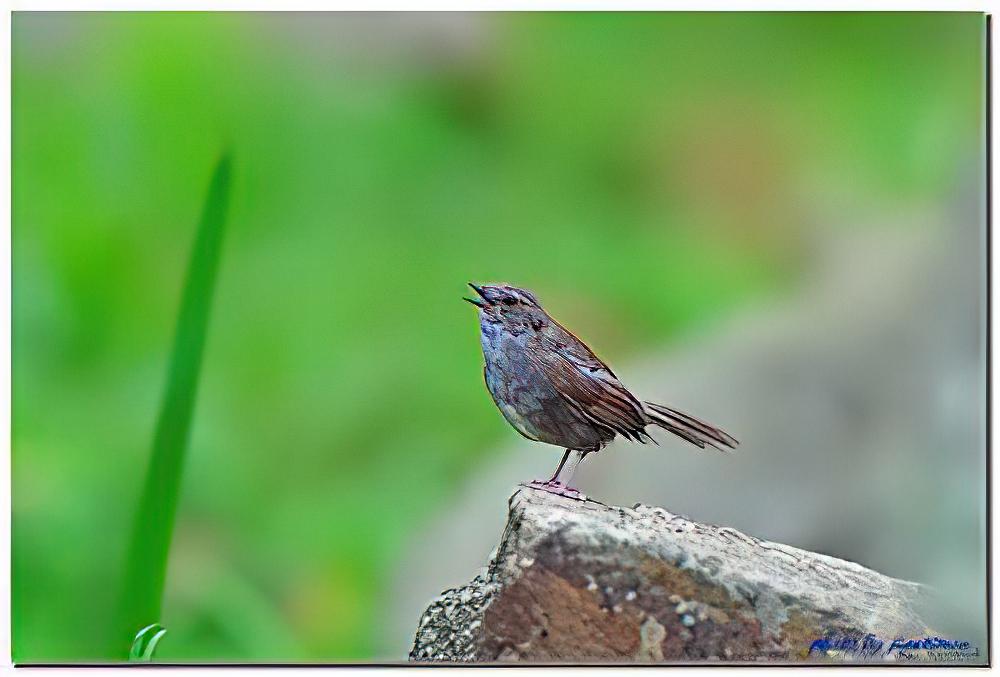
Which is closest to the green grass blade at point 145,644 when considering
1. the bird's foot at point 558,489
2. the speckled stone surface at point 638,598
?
the speckled stone surface at point 638,598

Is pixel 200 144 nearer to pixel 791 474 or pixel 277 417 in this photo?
pixel 277 417

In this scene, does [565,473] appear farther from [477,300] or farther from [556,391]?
[477,300]

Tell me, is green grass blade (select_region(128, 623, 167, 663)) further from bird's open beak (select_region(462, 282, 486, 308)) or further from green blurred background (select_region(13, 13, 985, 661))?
bird's open beak (select_region(462, 282, 486, 308))

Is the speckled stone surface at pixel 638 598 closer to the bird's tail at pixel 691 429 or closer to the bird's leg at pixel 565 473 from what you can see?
the bird's leg at pixel 565 473

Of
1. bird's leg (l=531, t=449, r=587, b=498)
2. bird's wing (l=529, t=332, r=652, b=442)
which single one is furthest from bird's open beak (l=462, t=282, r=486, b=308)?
bird's leg (l=531, t=449, r=587, b=498)

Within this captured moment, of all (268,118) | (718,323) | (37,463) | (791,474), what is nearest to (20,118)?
(268,118)

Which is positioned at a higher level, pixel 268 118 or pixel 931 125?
pixel 931 125
